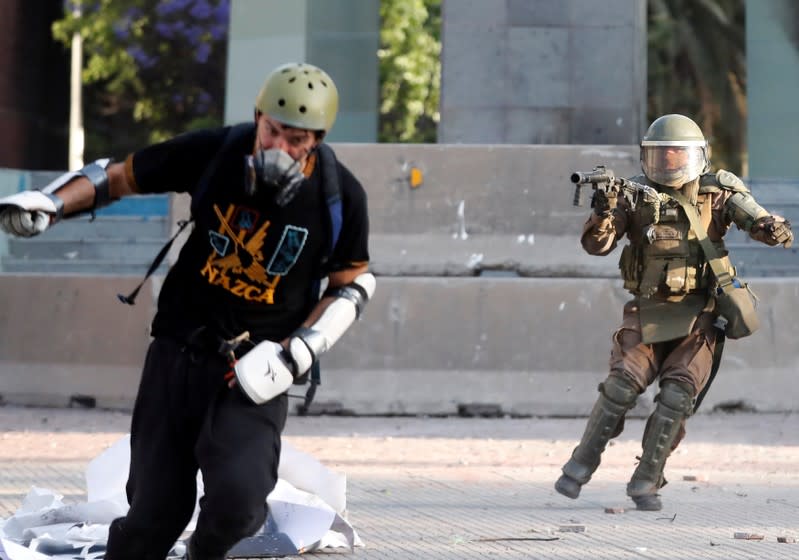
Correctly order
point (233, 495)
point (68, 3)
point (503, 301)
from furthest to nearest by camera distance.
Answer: point (68, 3)
point (503, 301)
point (233, 495)

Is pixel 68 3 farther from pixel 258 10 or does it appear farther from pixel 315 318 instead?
pixel 315 318

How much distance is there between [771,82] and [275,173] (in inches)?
587

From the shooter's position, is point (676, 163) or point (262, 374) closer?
point (262, 374)

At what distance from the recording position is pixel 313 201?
4.57m

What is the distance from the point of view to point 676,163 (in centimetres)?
705

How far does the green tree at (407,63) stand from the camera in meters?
29.8

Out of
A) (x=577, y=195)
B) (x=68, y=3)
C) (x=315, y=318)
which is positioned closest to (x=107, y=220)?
(x=577, y=195)

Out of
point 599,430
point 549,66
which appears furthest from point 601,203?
point 549,66

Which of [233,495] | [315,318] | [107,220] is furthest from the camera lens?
[107,220]

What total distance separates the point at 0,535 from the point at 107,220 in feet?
30.6

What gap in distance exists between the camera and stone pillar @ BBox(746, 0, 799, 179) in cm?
1798

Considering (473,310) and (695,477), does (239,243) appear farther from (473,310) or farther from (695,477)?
(473,310)

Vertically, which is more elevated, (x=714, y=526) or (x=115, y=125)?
(x=115, y=125)

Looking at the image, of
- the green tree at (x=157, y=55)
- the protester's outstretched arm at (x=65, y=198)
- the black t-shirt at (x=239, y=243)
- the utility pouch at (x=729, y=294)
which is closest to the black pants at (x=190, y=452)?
the black t-shirt at (x=239, y=243)
